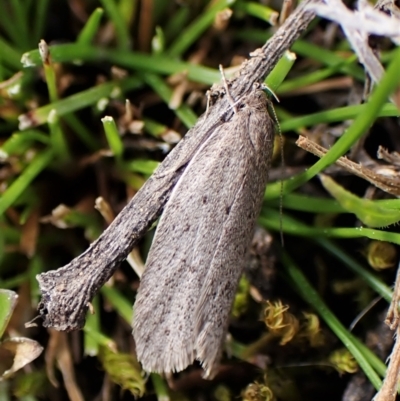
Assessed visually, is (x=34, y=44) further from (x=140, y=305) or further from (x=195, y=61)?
(x=140, y=305)

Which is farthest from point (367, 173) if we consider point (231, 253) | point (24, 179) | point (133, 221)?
point (24, 179)

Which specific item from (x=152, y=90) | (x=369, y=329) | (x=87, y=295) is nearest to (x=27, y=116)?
(x=152, y=90)

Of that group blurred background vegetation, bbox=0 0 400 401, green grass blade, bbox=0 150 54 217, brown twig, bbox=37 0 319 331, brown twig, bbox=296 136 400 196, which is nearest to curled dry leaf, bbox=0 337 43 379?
blurred background vegetation, bbox=0 0 400 401

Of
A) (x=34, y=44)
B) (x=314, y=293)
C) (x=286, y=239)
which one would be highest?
(x=34, y=44)

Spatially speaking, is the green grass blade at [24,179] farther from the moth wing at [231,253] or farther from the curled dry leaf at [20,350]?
the moth wing at [231,253]

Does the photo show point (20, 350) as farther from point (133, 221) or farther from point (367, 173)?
point (367, 173)
